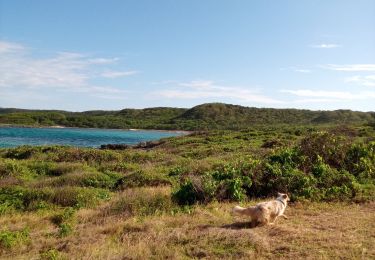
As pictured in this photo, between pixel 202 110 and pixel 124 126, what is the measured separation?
3320cm

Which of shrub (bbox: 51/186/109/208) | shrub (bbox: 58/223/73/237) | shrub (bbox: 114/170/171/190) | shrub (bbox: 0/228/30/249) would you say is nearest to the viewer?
shrub (bbox: 0/228/30/249)

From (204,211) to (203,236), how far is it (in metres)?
2.28

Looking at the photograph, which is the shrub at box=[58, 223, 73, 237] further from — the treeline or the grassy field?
the treeline

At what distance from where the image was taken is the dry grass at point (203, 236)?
7.78 m

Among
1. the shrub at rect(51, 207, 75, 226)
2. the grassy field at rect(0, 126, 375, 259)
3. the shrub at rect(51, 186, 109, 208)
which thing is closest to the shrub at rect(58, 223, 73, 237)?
the grassy field at rect(0, 126, 375, 259)

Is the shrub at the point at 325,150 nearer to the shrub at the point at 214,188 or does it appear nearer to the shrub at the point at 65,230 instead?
the shrub at the point at 214,188

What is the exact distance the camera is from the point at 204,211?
10891 mm

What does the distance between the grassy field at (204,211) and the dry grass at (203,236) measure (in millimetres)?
20

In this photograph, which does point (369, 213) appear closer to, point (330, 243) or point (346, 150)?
point (330, 243)

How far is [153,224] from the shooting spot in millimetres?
9641

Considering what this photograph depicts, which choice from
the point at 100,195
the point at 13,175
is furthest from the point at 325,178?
the point at 13,175

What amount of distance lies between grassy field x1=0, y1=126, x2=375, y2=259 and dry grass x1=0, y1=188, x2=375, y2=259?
0.02 m

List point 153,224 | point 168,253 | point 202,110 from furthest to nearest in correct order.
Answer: point 202,110 < point 153,224 < point 168,253

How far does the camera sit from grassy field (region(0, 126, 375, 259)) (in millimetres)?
8039
